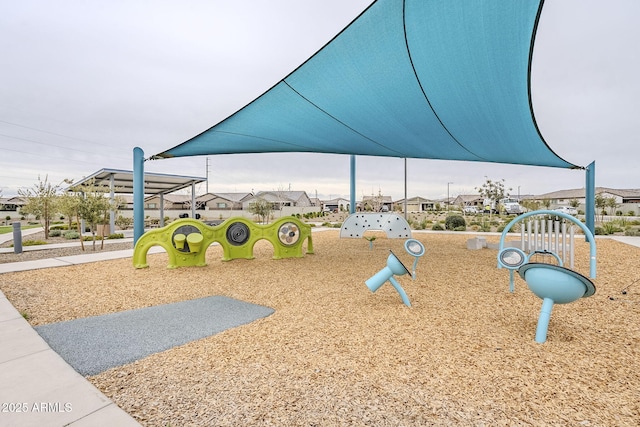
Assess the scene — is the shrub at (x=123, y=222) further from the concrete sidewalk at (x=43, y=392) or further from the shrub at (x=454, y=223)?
the shrub at (x=454, y=223)

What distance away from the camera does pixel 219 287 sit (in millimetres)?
4680

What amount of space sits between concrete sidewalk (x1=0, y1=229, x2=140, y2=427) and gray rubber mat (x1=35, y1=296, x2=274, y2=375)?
132mm

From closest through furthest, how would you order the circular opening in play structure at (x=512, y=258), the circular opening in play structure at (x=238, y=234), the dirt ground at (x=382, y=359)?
the dirt ground at (x=382, y=359), the circular opening in play structure at (x=512, y=258), the circular opening in play structure at (x=238, y=234)

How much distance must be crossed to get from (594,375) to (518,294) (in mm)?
2244

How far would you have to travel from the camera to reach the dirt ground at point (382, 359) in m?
1.68

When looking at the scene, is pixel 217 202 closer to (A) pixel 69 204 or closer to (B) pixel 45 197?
(B) pixel 45 197

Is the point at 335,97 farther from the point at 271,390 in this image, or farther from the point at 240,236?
the point at 240,236

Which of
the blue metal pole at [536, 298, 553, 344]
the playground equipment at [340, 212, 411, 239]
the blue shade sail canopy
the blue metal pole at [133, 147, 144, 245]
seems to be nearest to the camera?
the blue metal pole at [536, 298, 553, 344]

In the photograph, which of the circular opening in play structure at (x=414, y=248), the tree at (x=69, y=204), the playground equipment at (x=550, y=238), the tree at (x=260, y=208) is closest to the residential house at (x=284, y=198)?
the tree at (x=260, y=208)

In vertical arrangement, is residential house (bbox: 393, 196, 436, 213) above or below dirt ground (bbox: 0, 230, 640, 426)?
above

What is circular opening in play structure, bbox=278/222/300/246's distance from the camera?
7290 mm

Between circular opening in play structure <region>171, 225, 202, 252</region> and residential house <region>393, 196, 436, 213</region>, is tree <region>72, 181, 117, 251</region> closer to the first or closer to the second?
circular opening in play structure <region>171, 225, 202, 252</region>

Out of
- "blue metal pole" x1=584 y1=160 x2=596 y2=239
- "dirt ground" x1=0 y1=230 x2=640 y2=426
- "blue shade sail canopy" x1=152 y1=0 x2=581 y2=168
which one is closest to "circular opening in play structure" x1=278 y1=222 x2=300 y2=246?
"blue shade sail canopy" x1=152 y1=0 x2=581 y2=168

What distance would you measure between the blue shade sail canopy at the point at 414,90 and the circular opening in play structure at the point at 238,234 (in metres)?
1.87
